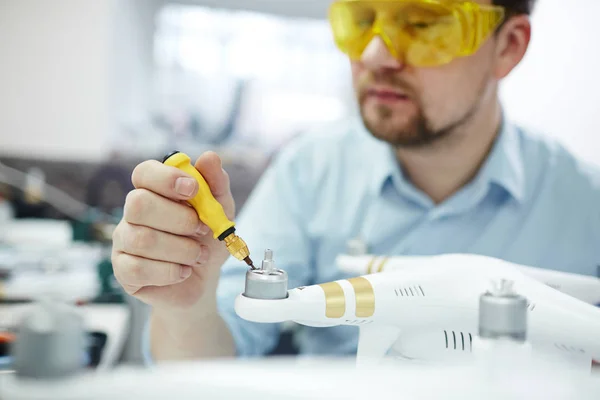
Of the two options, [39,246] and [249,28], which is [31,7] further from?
[39,246]

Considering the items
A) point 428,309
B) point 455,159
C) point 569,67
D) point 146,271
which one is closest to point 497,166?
point 455,159

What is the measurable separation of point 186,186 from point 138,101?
7.89 feet

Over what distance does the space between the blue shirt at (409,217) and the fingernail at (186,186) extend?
10.7 inches

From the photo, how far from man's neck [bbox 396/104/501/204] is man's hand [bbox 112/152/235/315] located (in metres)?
0.41

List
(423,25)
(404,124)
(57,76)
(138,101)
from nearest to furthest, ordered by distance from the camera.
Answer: (423,25), (404,124), (57,76), (138,101)

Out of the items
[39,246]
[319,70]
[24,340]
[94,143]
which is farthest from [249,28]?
[24,340]

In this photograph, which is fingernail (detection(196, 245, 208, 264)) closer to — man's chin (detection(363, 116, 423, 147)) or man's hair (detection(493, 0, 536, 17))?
man's chin (detection(363, 116, 423, 147))

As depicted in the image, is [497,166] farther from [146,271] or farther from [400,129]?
[146,271]

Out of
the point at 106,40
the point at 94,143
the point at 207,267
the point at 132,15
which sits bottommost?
the point at 207,267

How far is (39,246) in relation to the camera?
1360mm

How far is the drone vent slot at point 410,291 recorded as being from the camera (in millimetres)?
424

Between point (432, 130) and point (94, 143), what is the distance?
1992mm

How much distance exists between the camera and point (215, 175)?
50cm

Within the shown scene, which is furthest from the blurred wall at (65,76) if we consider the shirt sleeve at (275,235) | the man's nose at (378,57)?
the man's nose at (378,57)
